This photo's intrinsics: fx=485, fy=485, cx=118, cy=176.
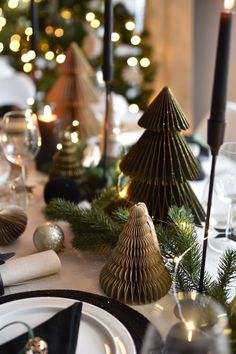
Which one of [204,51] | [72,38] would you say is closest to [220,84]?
[72,38]

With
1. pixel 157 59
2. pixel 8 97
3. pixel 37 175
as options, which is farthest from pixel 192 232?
pixel 157 59

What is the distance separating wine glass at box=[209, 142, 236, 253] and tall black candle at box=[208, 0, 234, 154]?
0.25m

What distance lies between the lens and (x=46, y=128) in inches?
49.3

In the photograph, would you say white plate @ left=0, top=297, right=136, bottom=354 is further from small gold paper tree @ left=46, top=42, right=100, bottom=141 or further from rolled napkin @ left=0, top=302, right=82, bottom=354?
small gold paper tree @ left=46, top=42, right=100, bottom=141

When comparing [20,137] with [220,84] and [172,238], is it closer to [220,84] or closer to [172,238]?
[172,238]

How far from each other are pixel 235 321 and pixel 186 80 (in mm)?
2637

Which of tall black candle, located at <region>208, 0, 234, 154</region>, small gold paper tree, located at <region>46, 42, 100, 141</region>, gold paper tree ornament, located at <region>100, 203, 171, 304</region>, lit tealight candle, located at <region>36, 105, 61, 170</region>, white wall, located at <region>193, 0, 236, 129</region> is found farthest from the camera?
white wall, located at <region>193, 0, 236, 129</region>

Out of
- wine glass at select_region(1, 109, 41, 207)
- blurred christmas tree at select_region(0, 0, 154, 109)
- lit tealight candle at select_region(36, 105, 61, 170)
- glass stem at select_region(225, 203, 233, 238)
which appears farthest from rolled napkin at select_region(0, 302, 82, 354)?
blurred christmas tree at select_region(0, 0, 154, 109)

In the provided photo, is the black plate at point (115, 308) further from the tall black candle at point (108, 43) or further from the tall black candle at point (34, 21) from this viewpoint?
the tall black candle at point (34, 21)

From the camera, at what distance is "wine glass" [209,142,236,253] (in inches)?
34.0

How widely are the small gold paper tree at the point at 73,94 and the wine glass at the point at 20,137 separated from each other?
1.13 feet

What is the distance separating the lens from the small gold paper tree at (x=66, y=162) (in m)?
1.10

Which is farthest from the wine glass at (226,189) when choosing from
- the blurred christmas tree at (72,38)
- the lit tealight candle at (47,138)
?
the blurred christmas tree at (72,38)

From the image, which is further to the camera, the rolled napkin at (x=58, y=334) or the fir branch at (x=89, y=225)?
the fir branch at (x=89, y=225)
